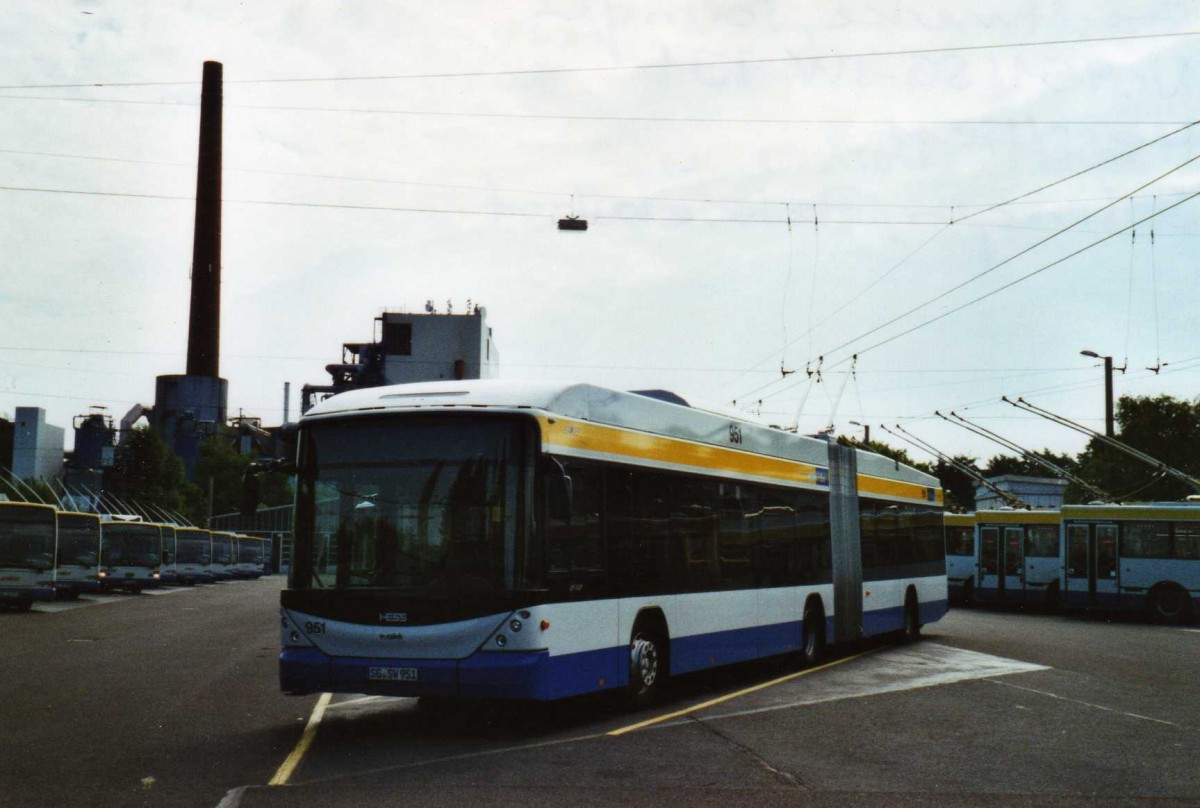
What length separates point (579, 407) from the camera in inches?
456

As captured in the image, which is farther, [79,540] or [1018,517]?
[79,540]

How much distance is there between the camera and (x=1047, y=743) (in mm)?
10461

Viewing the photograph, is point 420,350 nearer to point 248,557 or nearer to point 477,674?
point 248,557

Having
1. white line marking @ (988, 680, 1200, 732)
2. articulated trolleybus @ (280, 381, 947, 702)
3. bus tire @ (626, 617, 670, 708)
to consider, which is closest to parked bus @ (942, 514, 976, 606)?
white line marking @ (988, 680, 1200, 732)

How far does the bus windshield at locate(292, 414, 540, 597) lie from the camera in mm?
10422

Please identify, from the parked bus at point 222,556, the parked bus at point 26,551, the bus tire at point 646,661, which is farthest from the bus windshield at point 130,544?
the bus tire at point 646,661

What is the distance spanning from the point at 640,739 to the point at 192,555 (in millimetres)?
50279

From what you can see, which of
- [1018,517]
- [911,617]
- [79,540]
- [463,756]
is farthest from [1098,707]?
[79,540]

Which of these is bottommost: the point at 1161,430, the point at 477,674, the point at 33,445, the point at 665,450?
the point at 477,674

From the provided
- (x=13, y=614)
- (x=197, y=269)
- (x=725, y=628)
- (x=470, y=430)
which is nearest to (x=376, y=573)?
(x=470, y=430)

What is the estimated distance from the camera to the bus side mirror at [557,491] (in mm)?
10258

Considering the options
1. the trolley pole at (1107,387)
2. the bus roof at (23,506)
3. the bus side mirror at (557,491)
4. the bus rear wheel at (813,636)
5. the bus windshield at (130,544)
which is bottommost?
the bus rear wheel at (813,636)

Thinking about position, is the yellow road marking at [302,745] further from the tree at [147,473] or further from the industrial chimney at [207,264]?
the tree at [147,473]

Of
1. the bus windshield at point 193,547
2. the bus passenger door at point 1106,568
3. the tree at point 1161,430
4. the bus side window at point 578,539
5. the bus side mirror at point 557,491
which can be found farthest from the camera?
the tree at point 1161,430
